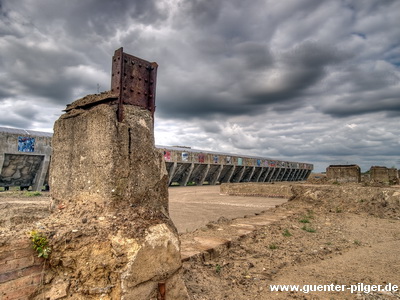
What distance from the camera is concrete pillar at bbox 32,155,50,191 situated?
16375 mm

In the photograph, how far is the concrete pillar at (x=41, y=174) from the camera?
1638cm

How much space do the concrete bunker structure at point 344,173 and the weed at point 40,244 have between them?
61.0ft

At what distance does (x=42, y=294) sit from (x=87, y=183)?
102cm

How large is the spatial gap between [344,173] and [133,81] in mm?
18155

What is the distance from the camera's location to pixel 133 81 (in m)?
2.96

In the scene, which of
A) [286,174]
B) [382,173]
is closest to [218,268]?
[382,173]

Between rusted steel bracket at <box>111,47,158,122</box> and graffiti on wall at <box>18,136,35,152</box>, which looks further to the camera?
graffiti on wall at <box>18,136,35,152</box>

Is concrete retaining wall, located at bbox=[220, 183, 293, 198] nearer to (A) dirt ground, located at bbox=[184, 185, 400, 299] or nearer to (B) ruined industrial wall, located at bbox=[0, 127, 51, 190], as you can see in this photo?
(A) dirt ground, located at bbox=[184, 185, 400, 299]

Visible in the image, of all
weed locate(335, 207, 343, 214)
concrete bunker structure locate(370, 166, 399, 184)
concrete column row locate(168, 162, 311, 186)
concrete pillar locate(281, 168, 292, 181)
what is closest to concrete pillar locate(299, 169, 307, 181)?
concrete column row locate(168, 162, 311, 186)

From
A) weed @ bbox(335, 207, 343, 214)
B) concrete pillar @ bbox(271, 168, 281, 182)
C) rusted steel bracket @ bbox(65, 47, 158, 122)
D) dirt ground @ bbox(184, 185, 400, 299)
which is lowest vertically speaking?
dirt ground @ bbox(184, 185, 400, 299)

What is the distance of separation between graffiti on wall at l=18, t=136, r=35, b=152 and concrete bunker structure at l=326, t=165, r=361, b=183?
61.3ft

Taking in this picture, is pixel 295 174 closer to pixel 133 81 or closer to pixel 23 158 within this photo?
pixel 23 158

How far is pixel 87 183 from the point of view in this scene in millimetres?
2717

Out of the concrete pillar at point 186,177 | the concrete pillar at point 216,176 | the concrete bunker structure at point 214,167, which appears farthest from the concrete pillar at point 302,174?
the concrete pillar at point 186,177
